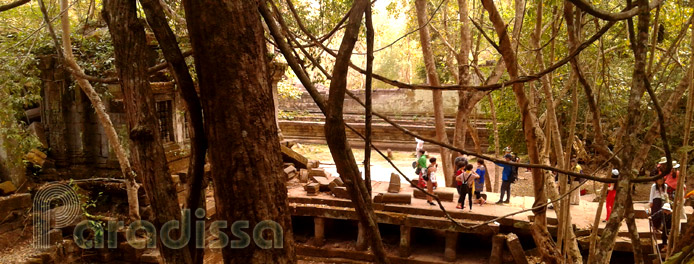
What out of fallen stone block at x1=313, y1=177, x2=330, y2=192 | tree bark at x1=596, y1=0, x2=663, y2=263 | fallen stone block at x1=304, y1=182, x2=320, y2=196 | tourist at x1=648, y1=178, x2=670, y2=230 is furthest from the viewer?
fallen stone block at x1=313, y1=177, x2=330, y2=192

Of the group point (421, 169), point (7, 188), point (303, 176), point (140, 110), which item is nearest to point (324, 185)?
point (303, 176)

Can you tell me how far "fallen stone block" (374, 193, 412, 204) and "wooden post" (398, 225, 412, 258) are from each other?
47 centimetres

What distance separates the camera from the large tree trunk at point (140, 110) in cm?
160

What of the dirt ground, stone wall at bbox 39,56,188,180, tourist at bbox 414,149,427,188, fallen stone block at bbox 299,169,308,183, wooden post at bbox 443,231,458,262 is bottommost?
wooden post at bbox 443,231,458,262

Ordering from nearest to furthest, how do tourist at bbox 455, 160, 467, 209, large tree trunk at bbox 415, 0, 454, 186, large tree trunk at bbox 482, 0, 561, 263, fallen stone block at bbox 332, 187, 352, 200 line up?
large tree trunk at bbox 482, 0, 561, 263, tourist at bbox 455, 160, 467, 209, large tree trunk at bbox 415, 0, 454, 186, fallen stone block at bbox 332, 187, 352, 200

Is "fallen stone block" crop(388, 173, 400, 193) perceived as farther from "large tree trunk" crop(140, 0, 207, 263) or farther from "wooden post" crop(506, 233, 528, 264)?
"large tree trunk" crop(140, 0, 207, 263)

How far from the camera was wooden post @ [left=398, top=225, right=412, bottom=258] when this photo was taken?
7.79 metres

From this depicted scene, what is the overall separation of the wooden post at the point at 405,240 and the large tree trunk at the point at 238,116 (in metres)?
6.58

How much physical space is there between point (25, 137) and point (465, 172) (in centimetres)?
761

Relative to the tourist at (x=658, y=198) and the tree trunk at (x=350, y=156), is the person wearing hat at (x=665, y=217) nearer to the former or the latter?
the tourist at (x=658, y=198)

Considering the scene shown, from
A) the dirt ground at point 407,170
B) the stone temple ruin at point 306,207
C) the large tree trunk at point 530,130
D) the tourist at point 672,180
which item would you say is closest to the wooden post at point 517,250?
the stone temple ruin at point 306,207

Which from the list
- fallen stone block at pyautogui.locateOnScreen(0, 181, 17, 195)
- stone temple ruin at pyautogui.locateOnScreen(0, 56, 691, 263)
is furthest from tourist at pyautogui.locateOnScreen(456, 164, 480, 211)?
fallen stone block at pyautogui.locateOnScreen(0, 181, 17, 195)

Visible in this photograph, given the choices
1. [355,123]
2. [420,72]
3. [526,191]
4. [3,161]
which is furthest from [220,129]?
[420,72]

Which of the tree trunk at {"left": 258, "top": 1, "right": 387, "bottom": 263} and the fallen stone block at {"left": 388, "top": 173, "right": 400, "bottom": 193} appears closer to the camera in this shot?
the tree trunk at {"left": 258, "top": 1, "right": 387, "bottom": 263}
